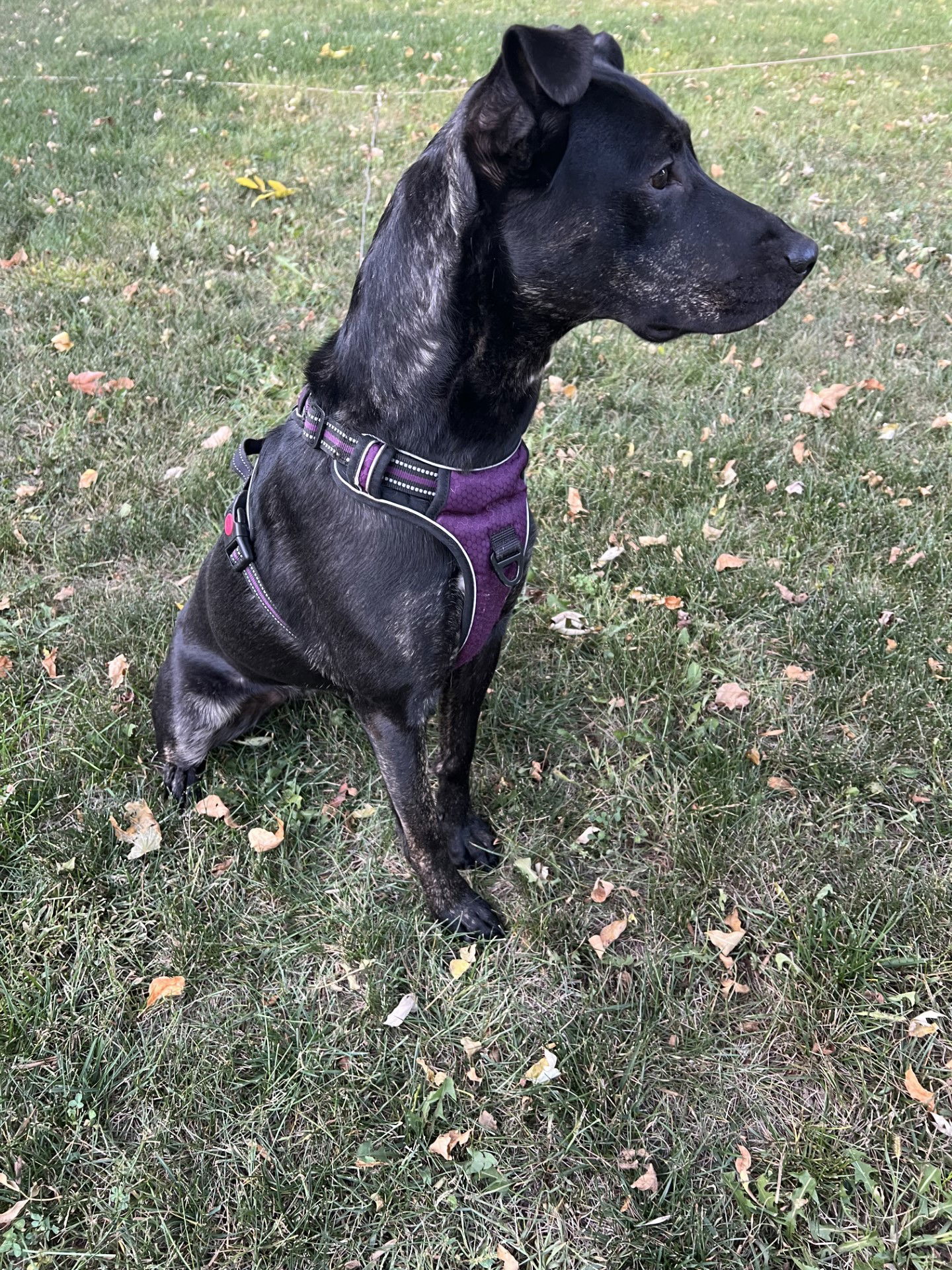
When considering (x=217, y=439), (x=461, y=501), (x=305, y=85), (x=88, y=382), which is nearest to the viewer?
(x=461, y=501)

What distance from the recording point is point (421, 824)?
7.59ft

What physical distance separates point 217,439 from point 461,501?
2.67 metres

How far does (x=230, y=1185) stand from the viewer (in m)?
2.01

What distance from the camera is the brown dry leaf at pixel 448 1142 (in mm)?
2039

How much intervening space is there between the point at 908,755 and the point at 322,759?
199 centimetres

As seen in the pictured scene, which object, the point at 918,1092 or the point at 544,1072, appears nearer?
the point at 918,1092

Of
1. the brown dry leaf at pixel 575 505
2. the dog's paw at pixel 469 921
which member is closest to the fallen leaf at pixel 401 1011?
the dog's paw at pixel 469 921

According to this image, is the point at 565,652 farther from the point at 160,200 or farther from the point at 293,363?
the point at 160,200

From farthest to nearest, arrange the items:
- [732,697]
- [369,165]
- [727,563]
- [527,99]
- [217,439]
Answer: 1. [369,165]
2. [217,439]
3. [727,563]
4. [732,697]
5. [527,99]

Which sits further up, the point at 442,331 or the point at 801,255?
the point at 801,255

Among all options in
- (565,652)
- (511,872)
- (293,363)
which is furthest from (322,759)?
(293,363)

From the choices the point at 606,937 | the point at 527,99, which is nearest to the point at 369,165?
the point at 527,99

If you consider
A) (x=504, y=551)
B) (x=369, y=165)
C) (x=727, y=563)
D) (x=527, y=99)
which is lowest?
(x=727, y=563)

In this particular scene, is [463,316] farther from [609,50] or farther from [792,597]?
[792,597]
